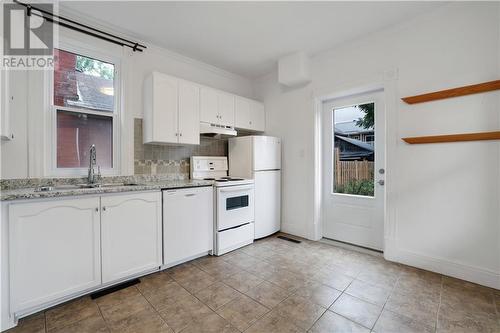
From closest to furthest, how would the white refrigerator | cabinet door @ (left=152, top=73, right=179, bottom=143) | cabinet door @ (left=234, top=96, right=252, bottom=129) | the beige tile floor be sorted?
the beige tile floor
cabinet door @ (left=152, top=73, right=179, bottom=143)
the white refrigerator
cabinet door @ (left=234, top=96, right=252, bottom=129)

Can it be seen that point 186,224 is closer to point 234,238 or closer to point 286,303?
point 234,238

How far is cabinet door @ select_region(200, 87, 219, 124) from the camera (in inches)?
122

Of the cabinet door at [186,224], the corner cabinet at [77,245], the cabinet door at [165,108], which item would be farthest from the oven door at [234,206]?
the cabinet door at [165,108]

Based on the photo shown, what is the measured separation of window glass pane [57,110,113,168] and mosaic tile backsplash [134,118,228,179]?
292mm

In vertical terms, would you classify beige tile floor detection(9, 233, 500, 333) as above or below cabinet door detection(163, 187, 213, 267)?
below

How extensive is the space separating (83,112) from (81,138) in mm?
292

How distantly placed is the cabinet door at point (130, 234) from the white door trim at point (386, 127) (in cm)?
218

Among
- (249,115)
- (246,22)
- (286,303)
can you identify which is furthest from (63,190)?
(249,115)

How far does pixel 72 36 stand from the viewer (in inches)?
93.0

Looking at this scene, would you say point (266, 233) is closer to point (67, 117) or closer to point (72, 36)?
point (67, 117)

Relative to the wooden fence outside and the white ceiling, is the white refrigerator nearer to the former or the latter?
the wooden fence outside

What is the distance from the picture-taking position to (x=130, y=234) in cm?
211

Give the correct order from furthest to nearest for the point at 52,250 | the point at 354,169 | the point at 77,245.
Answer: the point at 354,169, the point at 77,245, the point at 52,250

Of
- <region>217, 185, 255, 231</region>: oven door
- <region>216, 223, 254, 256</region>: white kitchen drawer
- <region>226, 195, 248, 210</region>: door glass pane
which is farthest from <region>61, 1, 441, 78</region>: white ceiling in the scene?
<region>216, 223, 254, 256</region>: white kitchen drawer
